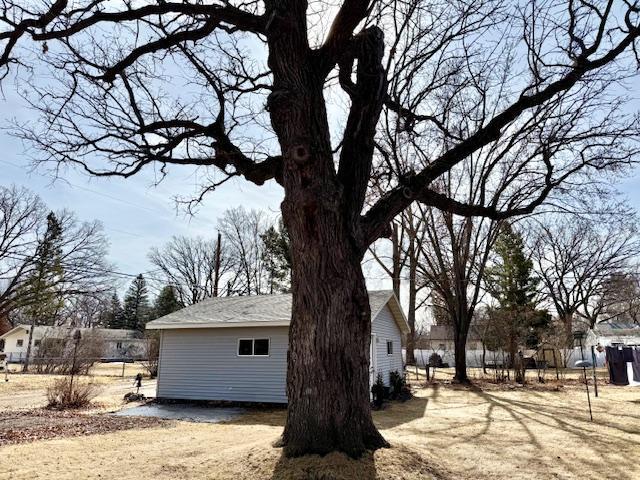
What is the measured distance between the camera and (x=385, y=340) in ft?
55.4

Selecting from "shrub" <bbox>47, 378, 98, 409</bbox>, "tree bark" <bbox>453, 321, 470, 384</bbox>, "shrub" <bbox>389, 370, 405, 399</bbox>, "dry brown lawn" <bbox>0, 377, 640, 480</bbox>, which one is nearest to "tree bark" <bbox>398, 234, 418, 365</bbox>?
"tree bark" <bbox>453, 321, 470, 384</bbox>

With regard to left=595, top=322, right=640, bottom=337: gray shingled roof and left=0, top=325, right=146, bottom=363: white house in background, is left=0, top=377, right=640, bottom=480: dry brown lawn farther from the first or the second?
left=0, top=325, right=146, bottom=363: white house in background

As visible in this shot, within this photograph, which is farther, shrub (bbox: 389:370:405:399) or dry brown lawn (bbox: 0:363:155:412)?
shrub (bbox: 389:370:405:399)

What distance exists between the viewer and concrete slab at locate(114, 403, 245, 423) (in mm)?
11750

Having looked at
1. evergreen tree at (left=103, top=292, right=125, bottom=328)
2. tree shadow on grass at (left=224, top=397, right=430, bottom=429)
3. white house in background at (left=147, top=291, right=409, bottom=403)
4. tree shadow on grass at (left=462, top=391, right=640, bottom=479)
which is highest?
evergreen tree at (left=103, top=292, right=125, bottom=328)

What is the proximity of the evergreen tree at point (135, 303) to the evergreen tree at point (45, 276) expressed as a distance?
1382 inches

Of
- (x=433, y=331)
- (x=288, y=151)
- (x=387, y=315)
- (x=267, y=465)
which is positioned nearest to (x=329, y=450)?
(x=267, y=465)

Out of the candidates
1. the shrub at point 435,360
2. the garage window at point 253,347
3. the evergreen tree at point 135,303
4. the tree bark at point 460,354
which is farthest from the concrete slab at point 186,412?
the evergreen tree at point 135,303

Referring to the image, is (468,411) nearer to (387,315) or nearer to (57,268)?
(387,315)

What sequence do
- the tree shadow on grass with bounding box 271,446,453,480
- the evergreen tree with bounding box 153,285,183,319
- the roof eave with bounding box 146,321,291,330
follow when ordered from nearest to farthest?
1. the tree shadow on grass with bounding box 271,446,453,480
2. the roof eave with bounding box 146,321,291,330
3. the evergreen tree with bounding box 153,285,183,319

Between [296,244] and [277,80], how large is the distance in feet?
6.94

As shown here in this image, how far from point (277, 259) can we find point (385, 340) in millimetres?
20383

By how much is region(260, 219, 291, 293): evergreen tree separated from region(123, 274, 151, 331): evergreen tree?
1378 inches

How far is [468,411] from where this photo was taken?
12336 mm
